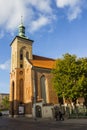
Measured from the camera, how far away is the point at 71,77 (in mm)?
44281

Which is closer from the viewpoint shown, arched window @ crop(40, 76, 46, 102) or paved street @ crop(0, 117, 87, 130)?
paved street @ crop(0, 117, 87, 130)

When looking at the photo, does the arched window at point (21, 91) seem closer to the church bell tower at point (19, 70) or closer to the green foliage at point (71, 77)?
the church bell tower at point (19, 70)

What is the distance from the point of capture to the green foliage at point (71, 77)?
141ft

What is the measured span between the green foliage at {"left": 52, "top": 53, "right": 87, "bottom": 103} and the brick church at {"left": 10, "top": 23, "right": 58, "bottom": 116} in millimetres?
9295

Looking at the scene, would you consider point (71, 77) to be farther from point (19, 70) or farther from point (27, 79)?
point (19, 70)

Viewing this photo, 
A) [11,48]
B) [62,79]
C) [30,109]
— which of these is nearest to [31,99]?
[30,109]

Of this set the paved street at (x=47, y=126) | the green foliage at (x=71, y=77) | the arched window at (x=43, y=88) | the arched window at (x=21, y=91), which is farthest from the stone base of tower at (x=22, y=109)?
the paved street at (x=47, y=126)

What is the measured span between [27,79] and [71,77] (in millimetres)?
17336

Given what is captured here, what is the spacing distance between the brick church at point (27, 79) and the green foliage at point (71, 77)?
366 inches

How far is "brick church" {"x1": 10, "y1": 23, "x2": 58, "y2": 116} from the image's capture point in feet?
182

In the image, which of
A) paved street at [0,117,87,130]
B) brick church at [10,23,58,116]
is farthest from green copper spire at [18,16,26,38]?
paved street at [0,117,87,130]

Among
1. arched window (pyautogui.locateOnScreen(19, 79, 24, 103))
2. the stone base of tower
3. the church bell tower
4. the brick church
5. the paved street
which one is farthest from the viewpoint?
arched window (pyautogui.locateOnScreen(19, 79, 24, 103))

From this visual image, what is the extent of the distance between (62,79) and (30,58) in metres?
21.7

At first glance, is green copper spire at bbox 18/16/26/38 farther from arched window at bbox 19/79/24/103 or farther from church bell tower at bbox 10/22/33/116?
arched window at bbox 19/79/24/103
